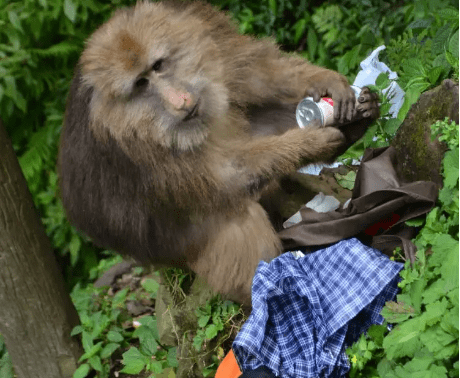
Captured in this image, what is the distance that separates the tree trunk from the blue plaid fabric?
1529mm

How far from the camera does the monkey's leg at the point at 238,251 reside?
8.90 ft

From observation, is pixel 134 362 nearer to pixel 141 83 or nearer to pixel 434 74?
pixel 141 83

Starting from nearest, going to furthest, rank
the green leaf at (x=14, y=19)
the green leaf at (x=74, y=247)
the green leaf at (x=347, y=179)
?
the green leaf at (x=347, y=179)
the green leaf at (x=14, y=19)
the green leaf at (x=74, y=247)

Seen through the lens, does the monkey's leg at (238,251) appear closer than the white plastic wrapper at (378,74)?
Yes

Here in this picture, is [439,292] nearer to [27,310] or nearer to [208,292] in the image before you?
[208,292]

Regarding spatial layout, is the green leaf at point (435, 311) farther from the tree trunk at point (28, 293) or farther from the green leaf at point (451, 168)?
the tree trunk at point (28, 293)

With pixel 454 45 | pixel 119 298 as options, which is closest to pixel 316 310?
pixel 454 45

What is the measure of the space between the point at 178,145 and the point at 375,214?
0.89m

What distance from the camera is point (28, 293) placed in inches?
134

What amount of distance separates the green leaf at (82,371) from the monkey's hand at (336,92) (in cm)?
208

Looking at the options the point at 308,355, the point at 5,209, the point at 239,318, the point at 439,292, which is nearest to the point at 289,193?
the point at 239,318

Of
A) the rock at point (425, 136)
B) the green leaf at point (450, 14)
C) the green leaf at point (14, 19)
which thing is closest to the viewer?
the rock at point (425, 136)

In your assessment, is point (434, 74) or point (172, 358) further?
point (172, 358)

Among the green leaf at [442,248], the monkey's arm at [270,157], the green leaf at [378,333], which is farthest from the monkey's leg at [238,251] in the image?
the green leaf at [442,248]
